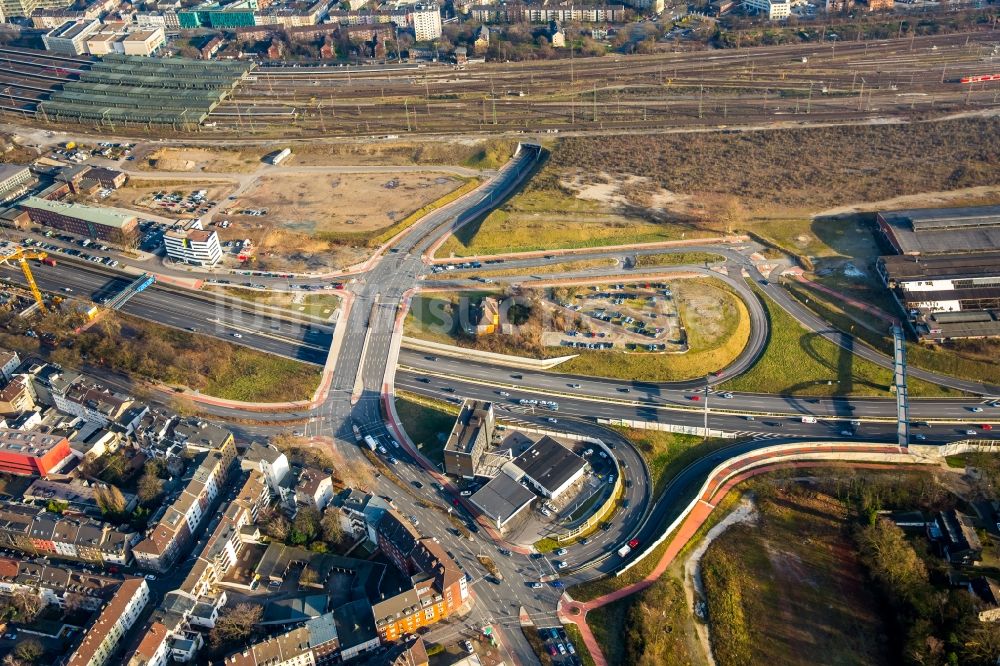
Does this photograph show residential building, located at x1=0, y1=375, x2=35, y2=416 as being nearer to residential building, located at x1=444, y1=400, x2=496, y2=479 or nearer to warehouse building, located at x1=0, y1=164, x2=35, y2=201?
residential building, located at x1=444, y1=400, x2=496, y2=479

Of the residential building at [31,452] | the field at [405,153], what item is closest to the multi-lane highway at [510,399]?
the residential building at [31,452]

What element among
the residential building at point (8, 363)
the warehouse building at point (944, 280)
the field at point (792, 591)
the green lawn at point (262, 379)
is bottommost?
the field at point (792, 591)

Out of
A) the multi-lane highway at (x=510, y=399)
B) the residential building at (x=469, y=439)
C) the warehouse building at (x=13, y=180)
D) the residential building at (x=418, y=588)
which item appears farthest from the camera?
the warehouse building at (x=13, y=180)

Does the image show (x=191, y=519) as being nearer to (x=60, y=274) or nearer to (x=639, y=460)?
(x=639, y=460)

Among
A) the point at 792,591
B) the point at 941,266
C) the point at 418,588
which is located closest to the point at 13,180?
the point at 418,588

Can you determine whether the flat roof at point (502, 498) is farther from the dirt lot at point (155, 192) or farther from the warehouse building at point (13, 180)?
the warehouse building at point (13, 180)

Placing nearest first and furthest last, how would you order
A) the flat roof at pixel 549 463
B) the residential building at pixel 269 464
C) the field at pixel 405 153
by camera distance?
the residential building at pixel 269 464
the flat roof at pixel 549 463
the field at pixel 405 153
